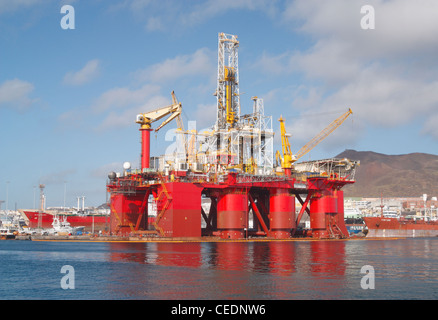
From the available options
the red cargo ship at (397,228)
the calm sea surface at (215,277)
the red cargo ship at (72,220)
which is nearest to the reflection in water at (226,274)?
the calm sea surface at (215,277)

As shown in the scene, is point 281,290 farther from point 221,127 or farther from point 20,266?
point 221,127

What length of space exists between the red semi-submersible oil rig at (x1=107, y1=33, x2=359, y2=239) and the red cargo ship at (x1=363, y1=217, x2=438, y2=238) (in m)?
15.7

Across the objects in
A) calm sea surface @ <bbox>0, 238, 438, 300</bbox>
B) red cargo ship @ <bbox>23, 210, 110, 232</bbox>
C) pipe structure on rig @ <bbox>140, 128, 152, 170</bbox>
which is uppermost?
pipe structure on rig @ <bbox>140, 128, 152, 170</bbox>

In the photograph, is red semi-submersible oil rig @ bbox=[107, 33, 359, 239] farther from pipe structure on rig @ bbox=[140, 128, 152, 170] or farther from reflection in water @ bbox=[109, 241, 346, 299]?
reflection in water @ bbox=[109, 241, 346, 299]

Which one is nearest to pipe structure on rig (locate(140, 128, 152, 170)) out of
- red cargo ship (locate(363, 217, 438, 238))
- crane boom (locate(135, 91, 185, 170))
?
crane boom (locate(135, 91, 185, 170))

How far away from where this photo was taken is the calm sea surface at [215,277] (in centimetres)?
2325

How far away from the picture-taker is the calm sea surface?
23250 mm

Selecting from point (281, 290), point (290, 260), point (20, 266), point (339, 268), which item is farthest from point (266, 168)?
point (281, 290)

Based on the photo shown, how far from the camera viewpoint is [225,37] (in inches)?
2712

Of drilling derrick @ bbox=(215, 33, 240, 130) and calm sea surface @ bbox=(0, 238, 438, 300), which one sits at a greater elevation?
drilling derrick @ bbox=(215, 33, 240, 130)

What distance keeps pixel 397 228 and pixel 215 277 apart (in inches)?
2734

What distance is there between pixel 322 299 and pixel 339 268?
1155 centimetres

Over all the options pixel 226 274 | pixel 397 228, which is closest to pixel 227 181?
pixel 226 274

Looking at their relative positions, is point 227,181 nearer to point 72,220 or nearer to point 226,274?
point 226,274
